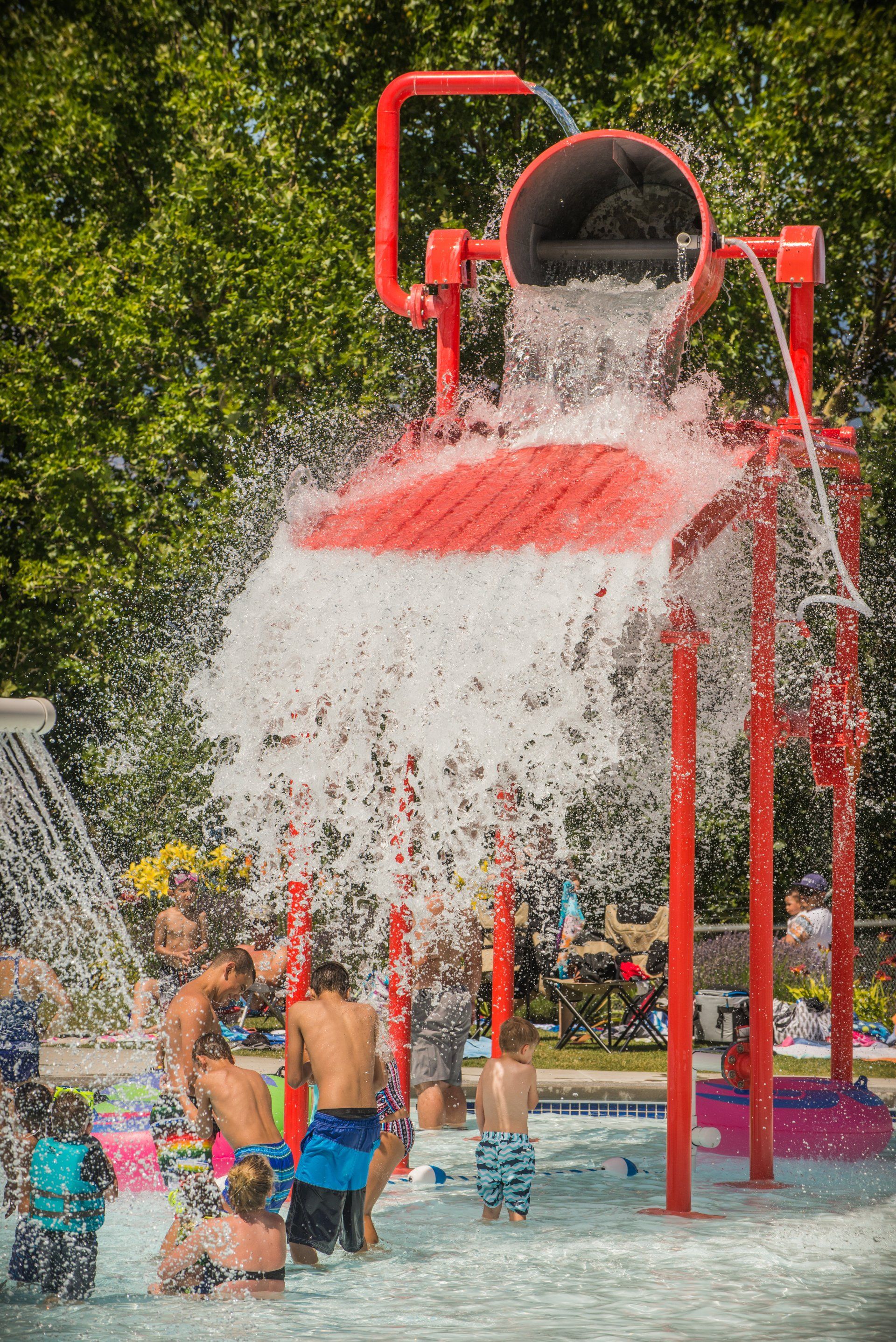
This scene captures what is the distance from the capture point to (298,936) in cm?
753

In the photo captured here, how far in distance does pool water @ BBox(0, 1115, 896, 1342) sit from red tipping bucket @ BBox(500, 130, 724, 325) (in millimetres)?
4628

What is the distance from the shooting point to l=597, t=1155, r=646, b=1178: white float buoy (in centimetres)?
874

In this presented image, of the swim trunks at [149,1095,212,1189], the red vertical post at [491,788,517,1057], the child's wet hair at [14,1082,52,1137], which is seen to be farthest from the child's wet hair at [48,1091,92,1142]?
the red vertical post at [491,788,517,1057]

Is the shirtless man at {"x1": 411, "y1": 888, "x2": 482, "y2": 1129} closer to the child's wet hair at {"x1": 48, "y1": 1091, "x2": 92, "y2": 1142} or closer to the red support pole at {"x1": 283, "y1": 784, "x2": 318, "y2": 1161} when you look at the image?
the red support pole at {"x1": 283, "y1": 784, "x2": 318, "y2": 1161}

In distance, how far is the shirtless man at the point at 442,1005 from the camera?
934 cm

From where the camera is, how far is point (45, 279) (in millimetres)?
18969

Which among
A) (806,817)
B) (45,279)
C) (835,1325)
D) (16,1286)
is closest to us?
(835,1325)

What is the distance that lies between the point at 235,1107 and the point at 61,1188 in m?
0.77

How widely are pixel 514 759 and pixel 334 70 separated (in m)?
14.7

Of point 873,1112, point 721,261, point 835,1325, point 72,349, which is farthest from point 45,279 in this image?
point 835,1325

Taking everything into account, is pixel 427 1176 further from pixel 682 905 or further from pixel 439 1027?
pixel 682 905

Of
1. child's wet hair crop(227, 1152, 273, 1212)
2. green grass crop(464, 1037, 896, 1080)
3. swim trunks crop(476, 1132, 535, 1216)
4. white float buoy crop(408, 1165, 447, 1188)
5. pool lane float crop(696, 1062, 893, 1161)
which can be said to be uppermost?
child's wet hair crop(227, 1152, 273, 1212)

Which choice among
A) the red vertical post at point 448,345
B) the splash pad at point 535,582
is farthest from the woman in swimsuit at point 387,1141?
the red vertical post at point 448,345

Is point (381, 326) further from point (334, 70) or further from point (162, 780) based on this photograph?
point (162, 780)
